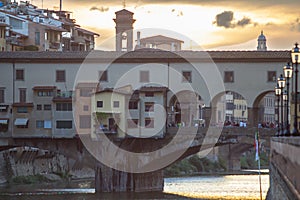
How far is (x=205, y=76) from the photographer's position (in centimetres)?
6241

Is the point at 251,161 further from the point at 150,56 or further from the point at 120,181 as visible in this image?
the point at 150,56

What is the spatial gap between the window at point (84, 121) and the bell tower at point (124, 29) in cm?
1106

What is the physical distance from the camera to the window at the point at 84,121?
62906 mm

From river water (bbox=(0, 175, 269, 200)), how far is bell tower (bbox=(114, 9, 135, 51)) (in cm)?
923

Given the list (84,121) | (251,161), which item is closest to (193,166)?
(251,161)

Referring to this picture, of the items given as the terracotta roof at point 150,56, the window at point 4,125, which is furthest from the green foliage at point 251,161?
the window at point 4,125

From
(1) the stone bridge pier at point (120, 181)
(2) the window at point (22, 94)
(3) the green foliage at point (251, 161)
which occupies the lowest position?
(3) the green foliage at point (251, 161)

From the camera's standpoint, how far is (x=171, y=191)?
62.1m

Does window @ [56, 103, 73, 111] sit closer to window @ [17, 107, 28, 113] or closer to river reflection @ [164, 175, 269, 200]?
window @ [17, 107, 28, 113]

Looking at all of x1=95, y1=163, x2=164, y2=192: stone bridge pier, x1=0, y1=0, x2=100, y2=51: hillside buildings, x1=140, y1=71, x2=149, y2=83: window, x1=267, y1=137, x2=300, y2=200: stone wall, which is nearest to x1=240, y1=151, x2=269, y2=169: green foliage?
x1=0, y1=0, x2=100, y2=51: hillside buildings

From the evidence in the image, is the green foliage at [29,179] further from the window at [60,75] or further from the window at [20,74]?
the window at [60,75]

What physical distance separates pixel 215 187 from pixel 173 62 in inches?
345

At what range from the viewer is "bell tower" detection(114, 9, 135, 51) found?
245 feet

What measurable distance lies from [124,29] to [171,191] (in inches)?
739
